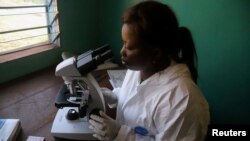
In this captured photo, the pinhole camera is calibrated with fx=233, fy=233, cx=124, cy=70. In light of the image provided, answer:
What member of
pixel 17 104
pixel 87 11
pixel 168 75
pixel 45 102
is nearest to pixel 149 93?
pixel 168 75

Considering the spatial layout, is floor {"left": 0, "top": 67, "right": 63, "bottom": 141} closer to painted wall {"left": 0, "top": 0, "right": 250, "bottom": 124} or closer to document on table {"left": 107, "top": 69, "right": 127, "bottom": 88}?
painted wall {"left": 0, "top": 0, "right": 250, "bottom": 124}

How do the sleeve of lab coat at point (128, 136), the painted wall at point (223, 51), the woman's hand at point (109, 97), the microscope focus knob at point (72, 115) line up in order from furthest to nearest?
the painted wall at point (223, 51) → the woman's hand at point (109, 97) → the microscope focus knob at point (72, 115) → the sleeve of lab coat at point (128, 136)

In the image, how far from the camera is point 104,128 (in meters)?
0.96

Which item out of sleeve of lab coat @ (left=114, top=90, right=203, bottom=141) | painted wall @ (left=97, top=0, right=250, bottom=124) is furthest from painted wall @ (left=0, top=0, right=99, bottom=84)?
sleeve of lab coat @ (left=114, top=90, right=203, bottom=141)

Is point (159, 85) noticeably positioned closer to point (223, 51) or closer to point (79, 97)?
point (79, 97)

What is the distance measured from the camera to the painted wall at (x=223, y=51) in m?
1.46

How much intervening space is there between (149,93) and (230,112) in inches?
35.4

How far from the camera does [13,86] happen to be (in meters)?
1.47

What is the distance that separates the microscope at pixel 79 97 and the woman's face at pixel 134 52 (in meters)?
0.09

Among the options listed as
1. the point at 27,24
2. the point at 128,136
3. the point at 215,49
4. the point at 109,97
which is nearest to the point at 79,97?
the point at 109,97

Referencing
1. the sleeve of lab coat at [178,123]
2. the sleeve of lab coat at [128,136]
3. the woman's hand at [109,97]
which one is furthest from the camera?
the woman's hand at [109,97]

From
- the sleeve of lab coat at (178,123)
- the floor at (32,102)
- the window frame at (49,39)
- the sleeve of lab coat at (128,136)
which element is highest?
the window frame at (49,39)

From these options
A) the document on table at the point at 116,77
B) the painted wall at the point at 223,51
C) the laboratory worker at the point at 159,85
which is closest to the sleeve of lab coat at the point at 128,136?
the laboratory worker at the point at 159,85

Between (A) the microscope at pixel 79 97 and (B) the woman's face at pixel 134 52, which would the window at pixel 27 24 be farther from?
(B) the woman's face at pixel 134 52
